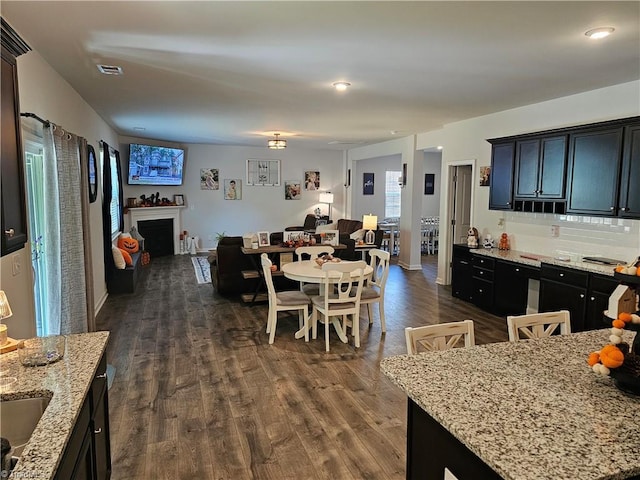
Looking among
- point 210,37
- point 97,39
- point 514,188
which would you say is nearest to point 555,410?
point 210,37

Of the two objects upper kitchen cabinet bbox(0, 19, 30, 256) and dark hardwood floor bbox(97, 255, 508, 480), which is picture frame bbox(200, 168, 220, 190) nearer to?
dark hardwood floor bbox(97, 255, 508, 480)

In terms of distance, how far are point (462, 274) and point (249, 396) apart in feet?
13.3

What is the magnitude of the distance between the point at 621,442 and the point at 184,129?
26.8ft

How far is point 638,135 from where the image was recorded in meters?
4.04

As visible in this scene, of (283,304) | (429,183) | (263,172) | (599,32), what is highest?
(599,32)

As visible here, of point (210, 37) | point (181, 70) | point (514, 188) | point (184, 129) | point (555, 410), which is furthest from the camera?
point (184, 129)

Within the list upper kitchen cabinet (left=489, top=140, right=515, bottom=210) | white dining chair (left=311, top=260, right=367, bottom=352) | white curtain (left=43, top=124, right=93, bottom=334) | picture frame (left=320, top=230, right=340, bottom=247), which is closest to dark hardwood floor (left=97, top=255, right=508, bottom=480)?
white dining chair (left=311, top=260, right=367, bottom=352)

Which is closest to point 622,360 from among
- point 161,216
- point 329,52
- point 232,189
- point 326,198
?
point 329,52

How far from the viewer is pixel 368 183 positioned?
12.3 metres

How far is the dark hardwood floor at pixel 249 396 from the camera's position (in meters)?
2.62

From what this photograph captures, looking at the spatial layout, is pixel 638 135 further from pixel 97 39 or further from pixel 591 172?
pixel 97 39

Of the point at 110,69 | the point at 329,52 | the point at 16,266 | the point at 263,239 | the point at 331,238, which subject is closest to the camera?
→ the point at 16,266

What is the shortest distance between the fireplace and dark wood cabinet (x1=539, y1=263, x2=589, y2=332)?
8.52 m

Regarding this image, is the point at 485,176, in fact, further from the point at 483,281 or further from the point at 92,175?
the point at 92,175
